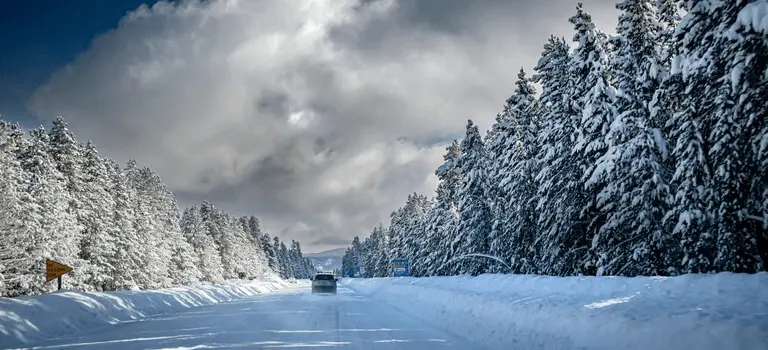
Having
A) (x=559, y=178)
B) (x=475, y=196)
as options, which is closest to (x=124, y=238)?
(x=475, y=196)

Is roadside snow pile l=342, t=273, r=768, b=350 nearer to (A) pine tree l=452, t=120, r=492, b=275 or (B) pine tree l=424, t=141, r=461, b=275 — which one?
(A) pine tree l=452, t=120, r=492, b=275

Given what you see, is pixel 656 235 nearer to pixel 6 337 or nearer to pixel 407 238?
pixel 6 337

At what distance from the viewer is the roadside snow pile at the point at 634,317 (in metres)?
6.37

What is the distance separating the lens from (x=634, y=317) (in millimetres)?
7953

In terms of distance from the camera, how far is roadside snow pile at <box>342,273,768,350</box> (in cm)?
637

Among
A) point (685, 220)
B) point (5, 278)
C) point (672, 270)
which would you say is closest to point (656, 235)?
point (672, 270)

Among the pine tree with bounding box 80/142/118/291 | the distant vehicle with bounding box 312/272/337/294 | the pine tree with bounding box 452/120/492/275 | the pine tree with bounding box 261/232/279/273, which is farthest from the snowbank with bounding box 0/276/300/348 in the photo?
the pine tree with bounding box 261/232/279/273

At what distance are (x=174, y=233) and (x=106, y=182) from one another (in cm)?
1691

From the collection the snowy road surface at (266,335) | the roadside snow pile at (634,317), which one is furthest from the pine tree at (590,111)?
the snowy road surface at (266,335)

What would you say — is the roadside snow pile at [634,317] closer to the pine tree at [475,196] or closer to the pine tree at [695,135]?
the pine tree at [695,135]

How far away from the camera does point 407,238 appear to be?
77.8 m

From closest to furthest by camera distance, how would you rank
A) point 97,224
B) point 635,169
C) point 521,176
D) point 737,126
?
point 737,126, point 635,169, point 521,176, point 97,224

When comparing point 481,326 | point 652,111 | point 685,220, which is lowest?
point 481,326

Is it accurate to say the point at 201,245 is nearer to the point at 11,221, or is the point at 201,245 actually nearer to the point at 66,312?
the point at 11,221
